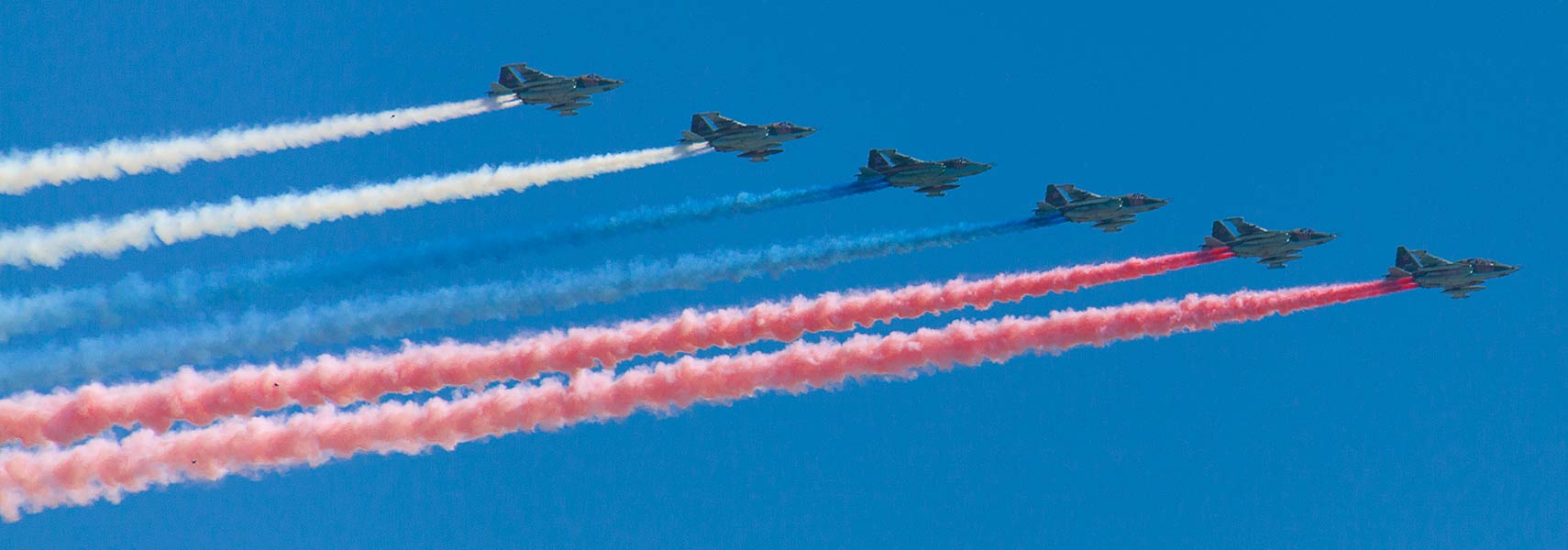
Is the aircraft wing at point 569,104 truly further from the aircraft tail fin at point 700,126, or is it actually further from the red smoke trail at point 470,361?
the red smoke trail at point 470,361

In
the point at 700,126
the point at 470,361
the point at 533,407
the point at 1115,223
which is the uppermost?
the point at 700,126

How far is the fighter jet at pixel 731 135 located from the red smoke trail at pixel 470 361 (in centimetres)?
703

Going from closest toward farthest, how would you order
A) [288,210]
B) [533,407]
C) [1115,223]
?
1. [533,407]
2. [288,210]
3. [1115,223]

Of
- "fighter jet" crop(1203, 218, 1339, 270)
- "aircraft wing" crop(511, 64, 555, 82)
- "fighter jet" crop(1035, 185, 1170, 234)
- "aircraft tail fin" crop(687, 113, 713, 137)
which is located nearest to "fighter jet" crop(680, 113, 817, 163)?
"aircraft tail fin" crop(687, 113, 713, 137)

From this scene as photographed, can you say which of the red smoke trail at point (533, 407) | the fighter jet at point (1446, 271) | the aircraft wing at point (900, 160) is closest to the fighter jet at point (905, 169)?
the aircraft wing at point (900, 160)

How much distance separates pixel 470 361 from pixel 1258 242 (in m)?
28.0

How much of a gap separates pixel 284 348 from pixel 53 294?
5.83 metres

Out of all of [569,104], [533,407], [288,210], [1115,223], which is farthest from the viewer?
[1115,223]

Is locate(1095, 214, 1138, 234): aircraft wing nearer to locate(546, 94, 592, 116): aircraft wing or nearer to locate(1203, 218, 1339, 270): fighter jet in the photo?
locate(1203, 218, 1339, 270): fighter jet

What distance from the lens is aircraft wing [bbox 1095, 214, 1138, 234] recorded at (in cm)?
7669

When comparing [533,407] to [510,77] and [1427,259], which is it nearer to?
[510,77]

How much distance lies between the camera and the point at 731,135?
73.3 m

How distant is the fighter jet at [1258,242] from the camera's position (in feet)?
253

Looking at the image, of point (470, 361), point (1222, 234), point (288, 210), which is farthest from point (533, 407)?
point (1222, 234)
